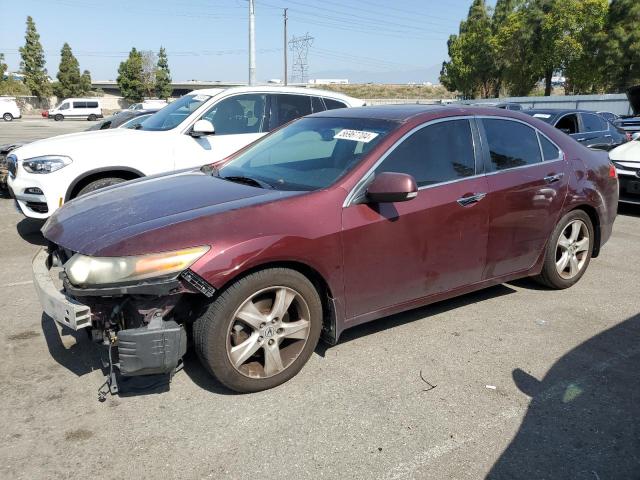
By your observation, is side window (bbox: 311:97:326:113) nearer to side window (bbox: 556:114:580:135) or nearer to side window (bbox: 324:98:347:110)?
side window (bbox: 324:98:347:110)

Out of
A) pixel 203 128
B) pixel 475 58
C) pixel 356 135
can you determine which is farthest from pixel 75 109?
pixel 356 135

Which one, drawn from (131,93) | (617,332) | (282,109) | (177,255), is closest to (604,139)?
(282,109)

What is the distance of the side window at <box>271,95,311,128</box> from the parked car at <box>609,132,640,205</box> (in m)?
4.79

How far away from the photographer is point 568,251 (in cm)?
487

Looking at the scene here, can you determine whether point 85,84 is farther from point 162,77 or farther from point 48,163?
point 48,163

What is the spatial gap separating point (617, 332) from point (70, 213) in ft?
13.3

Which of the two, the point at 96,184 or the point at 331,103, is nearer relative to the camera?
Answer: the point at 96,184

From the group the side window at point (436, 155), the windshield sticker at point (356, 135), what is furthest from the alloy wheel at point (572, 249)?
the windshield sticker at point (356, 135)

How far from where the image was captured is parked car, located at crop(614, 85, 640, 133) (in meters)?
10.9

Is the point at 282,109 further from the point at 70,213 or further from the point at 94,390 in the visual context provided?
the point at 94,390

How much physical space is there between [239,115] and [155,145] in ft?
3.94

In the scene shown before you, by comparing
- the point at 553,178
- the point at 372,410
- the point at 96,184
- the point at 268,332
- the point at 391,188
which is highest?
the point at 391,188

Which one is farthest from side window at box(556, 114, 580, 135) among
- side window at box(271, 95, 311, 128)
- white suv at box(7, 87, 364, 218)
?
side window at box(271, 95, 311, 128)

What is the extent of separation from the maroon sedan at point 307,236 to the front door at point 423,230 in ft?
0.03
